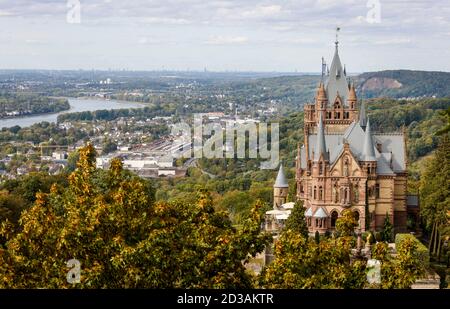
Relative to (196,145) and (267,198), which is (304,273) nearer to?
(267,198)

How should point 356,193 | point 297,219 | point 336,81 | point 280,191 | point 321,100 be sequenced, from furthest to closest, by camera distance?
point 280,191 < point 336,81 < point 321,100 < point 356,193 < point 297,219

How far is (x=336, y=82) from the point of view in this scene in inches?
2260

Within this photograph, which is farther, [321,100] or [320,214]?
[321,100]

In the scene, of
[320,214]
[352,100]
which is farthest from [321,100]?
[320,214]

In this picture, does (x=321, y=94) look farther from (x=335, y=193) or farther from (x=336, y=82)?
(x=335, y=193)

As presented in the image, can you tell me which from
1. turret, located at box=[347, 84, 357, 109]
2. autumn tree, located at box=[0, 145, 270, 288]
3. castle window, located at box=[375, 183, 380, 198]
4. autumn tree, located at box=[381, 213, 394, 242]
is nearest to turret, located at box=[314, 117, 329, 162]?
castle window, located at box=[375, 183, 380, 198]

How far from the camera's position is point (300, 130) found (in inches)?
4636

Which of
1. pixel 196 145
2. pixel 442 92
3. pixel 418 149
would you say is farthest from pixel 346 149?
pixel 442 92

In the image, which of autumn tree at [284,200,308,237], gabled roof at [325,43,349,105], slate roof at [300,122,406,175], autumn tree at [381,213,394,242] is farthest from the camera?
gabled roof at [325,43,349,105]

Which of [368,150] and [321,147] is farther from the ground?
[321,147]

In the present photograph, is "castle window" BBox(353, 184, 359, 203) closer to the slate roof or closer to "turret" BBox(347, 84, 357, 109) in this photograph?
the slate roof

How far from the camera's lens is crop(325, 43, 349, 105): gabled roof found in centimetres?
5716
